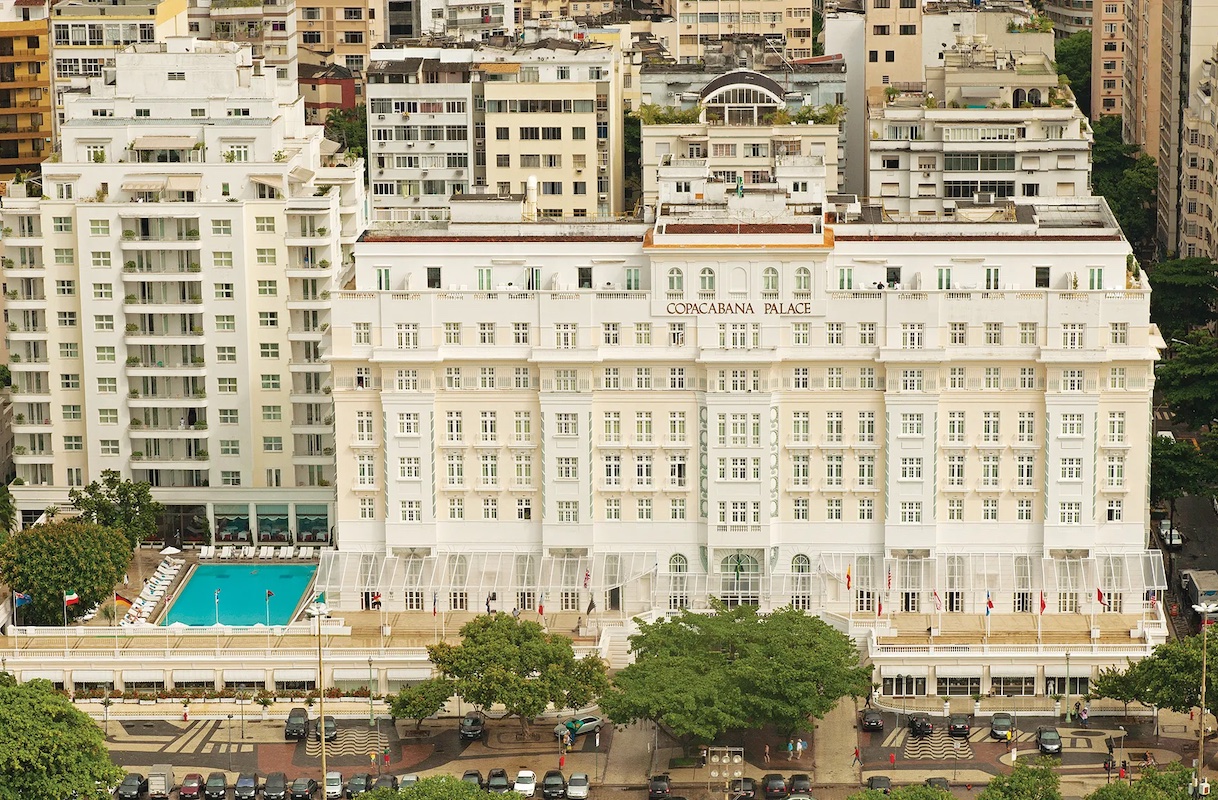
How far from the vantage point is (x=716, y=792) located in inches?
7013

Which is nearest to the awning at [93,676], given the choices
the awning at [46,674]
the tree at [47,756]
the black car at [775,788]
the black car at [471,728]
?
the awning at [46,674]

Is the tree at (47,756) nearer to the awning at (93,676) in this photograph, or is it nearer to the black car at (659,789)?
the awning at (93,676)

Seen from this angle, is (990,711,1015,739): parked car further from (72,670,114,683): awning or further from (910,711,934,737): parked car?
(72,670,114,683): awning

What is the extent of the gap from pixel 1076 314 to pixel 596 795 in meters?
48.4

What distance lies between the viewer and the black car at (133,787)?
17788 centimetres

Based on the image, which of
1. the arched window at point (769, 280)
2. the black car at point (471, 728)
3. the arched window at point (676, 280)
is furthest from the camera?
the arched window at point (769, 280)

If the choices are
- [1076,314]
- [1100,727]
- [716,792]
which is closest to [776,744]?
[716,792]

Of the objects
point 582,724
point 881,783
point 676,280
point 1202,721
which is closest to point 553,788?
point 582,724

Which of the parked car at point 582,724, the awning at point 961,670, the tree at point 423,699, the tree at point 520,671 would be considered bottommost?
the parked car at point 582,724

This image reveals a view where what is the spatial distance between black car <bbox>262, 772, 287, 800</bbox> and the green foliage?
20537 mm

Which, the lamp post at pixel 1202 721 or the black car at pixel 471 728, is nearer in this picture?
the lamp post at pixel 1202 721

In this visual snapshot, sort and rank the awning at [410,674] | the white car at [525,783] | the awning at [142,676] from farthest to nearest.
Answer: the awning at [142,676], the awning at [410,674], the white car at [525,783]

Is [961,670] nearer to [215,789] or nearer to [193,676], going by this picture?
[215,789]

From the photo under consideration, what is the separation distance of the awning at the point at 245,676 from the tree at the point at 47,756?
875 inches
